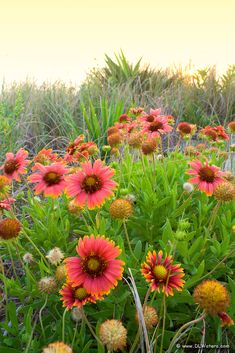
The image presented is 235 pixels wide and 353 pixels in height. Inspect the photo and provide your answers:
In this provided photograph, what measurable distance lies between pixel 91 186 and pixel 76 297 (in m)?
0.43

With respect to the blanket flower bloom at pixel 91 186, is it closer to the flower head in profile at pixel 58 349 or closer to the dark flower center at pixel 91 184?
the dark flower center at pixel 91 184

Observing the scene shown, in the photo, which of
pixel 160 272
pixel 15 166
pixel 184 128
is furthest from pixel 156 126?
pixel 160 272

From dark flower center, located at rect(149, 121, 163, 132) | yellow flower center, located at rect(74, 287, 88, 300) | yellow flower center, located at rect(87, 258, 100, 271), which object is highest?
dark flower center, located at rect(149, 121, 163, 132)

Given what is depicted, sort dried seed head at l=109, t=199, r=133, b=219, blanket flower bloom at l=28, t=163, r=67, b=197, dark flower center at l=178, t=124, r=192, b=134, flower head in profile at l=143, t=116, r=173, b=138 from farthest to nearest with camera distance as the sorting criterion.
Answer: dark flower center at l=178, t=124, r=192, b=134 < flower head in profile at l=143, t=116, r=173, b=138 < blanket flower bloom at l=28, t=163, r=67, b=197 < dried seed head at l=109, t=199, r=133, b=219

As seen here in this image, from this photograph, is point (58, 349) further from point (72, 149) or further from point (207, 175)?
point (72, 149)

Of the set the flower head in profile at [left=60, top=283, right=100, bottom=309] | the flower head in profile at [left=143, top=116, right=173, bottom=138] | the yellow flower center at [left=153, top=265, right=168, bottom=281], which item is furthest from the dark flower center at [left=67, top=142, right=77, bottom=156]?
the yellow flower center at [left=153, top=265, right=168, bottom=281]

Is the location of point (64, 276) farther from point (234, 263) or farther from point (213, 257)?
point (234, 263)

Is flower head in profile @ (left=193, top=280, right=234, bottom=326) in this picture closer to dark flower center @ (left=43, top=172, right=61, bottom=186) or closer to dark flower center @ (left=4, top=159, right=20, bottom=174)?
dark flower center @ (left=43, top=172, right=61, bottom=186)

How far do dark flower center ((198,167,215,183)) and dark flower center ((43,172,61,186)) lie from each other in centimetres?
60

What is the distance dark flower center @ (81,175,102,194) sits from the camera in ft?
4.80

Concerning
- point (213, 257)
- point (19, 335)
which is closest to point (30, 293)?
point (19, 335)

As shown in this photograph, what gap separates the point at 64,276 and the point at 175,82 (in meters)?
7.75

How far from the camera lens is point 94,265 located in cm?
112

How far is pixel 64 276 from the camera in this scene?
1353mm
